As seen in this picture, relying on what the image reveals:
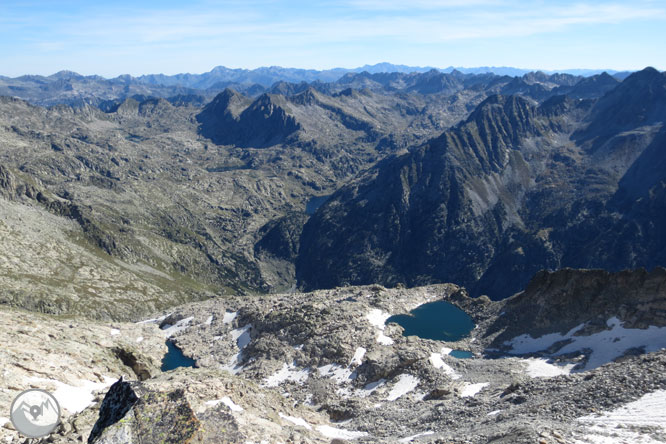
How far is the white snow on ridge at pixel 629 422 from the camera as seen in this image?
3641 cm

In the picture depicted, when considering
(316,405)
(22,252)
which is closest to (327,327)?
(316,405)

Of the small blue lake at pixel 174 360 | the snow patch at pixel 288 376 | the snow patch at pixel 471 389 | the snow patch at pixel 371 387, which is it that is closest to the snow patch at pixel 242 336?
the small blue lake at pixel 174 360

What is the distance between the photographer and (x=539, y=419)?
44.8m

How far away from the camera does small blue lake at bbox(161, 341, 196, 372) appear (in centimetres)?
11704

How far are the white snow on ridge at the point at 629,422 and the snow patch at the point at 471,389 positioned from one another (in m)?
30.2

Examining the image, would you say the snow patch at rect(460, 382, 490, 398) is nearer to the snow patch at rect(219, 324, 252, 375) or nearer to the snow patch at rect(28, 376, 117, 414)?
the snow patch at rect(219, 324, 252, 375)

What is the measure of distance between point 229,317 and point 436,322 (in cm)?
7116

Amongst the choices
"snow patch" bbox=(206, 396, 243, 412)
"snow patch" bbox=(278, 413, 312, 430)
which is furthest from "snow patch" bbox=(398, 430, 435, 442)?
"snow patch" bbox=(206, 396, 243, 412)

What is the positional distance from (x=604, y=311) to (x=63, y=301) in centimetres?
18929

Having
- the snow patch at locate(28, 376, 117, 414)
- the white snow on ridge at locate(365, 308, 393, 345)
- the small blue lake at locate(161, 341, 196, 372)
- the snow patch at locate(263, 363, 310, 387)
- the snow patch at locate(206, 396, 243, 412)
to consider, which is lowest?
the small blue lake at locate(161, 341, 196, 372)

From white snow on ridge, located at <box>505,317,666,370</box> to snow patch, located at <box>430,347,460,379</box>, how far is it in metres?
25.3

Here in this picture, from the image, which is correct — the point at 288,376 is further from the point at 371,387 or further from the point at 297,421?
the point at 297,421

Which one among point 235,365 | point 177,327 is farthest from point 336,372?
point 177,327

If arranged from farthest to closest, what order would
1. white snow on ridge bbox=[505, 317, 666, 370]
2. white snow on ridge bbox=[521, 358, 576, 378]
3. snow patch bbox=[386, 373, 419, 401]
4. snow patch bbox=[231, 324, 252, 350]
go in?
snow patch bbox=[231, 324, 252, 350], white snow on ridge bbox=[505, 317, 666, 370], white snow on ridge bbox=[521, 358, 576, 378], snow patch bbox=[386, 373, 419, 401]
